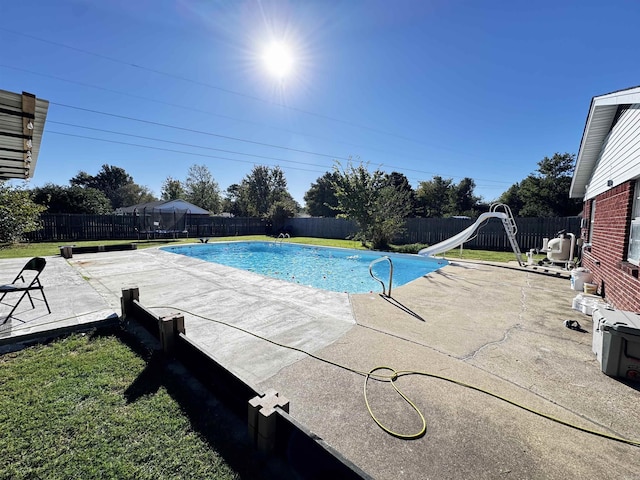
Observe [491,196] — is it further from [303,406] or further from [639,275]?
[303,406]

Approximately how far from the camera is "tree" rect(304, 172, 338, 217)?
4047cm

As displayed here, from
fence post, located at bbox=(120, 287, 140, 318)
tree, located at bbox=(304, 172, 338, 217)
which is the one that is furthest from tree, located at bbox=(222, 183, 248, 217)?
fence post, located at bbox=(120, 287, 140, 318)

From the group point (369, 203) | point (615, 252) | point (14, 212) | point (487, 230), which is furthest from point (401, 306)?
point (14, 212)

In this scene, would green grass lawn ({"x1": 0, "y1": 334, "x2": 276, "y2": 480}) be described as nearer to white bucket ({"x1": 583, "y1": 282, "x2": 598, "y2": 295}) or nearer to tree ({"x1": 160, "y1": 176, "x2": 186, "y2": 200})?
white bucket ({"x1": 583, "y1": 282, "x2": 598, "y2": 295})

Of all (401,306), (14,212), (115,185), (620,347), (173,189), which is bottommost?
(401,306)

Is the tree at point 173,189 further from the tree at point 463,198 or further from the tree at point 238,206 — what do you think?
the tree at point 463,198

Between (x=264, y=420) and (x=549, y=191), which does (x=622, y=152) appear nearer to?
(x=264, y=420)

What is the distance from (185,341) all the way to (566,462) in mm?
3309

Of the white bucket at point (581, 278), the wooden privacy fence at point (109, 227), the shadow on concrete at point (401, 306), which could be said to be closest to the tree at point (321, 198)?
the wooden privacy fence at point (109, 227)

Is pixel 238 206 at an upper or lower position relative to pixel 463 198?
lower

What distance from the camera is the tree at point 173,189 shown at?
3669 cm

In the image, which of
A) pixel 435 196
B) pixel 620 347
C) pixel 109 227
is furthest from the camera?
pixel 435 196

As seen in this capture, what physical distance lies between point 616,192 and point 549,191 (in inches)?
1062

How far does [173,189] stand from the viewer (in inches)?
1442
